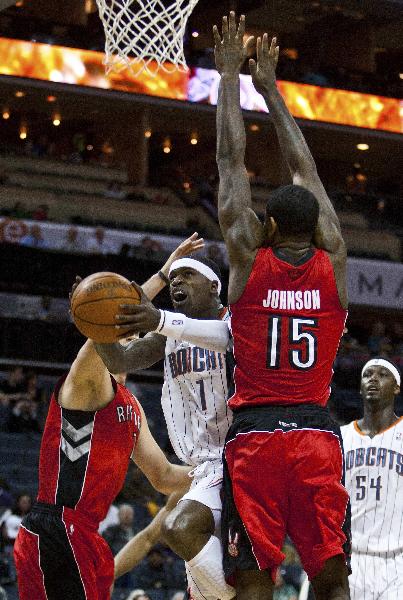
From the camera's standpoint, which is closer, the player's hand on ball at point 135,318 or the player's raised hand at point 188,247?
the player's hand on ball at point 135,318

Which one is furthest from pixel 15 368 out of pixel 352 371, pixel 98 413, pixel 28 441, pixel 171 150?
pixel 171 150

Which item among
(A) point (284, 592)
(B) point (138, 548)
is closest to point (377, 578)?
(B) point (138, 548)

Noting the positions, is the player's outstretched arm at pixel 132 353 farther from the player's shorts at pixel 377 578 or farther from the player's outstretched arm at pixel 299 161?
the player's shorts at pixel 377 578

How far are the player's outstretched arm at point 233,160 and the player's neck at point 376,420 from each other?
11.0 ft

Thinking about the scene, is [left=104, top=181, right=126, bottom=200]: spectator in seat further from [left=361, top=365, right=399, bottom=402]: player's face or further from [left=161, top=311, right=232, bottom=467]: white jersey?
[left=161, top=311, right=232, bottom=467]: white jersey

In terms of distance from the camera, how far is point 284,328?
16.3 feet

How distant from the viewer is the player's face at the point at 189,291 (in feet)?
19.7

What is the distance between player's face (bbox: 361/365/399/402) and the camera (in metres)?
8.25

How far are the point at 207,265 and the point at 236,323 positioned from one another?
3.68ft

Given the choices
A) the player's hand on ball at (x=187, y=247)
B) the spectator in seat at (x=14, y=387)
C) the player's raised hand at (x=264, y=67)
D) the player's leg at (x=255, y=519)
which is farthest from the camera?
the spectator in seat at (x=14, y=387)

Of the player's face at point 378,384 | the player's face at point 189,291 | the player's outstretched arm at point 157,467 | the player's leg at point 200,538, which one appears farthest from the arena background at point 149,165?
the player's leg at point 200,538

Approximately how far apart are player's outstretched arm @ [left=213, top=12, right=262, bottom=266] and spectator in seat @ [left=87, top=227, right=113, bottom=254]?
1744 centimetres

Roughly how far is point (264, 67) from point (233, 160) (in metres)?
0.67

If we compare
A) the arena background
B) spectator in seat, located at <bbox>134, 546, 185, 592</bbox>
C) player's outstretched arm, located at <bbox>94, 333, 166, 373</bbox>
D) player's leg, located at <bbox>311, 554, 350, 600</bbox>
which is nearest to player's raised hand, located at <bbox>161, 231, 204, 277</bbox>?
player's outstretched arm, located at <bbox>94, 333, 166, 373</bbox>
